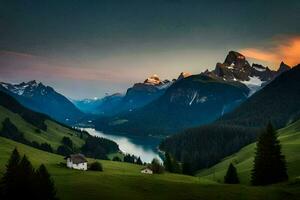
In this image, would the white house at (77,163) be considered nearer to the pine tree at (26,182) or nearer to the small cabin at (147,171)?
the small cabin at (147,171)

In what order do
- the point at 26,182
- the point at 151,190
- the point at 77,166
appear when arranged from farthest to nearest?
the point at 77,166 < the point at 151,190 < the point at 26,182

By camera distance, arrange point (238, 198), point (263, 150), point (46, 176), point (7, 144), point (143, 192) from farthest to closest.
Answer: point (7, 144)
point (263, 150)
point (143, 192)
point (238, 198)
point (46, 176)

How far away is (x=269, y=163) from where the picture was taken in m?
85.2

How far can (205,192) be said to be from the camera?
71.9 meters

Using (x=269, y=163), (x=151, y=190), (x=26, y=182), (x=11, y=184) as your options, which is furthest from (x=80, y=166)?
(x=26, y=182)

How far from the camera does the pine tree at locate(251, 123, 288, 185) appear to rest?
85000 mm

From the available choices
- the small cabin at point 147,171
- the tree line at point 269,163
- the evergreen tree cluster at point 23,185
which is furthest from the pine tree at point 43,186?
the small cabin at point 147,171

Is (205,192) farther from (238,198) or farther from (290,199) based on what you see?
(290,199)

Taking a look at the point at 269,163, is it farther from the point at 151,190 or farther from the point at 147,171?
the point at 147,171

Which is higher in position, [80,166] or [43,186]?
[80,166]

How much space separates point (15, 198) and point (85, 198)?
1433 centimetres

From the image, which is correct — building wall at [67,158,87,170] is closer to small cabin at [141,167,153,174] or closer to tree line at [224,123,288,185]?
small cabin at [141,167,153,174]

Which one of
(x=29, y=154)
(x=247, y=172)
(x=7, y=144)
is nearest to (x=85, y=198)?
(x=247, y=172)

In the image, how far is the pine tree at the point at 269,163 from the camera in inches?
3346
